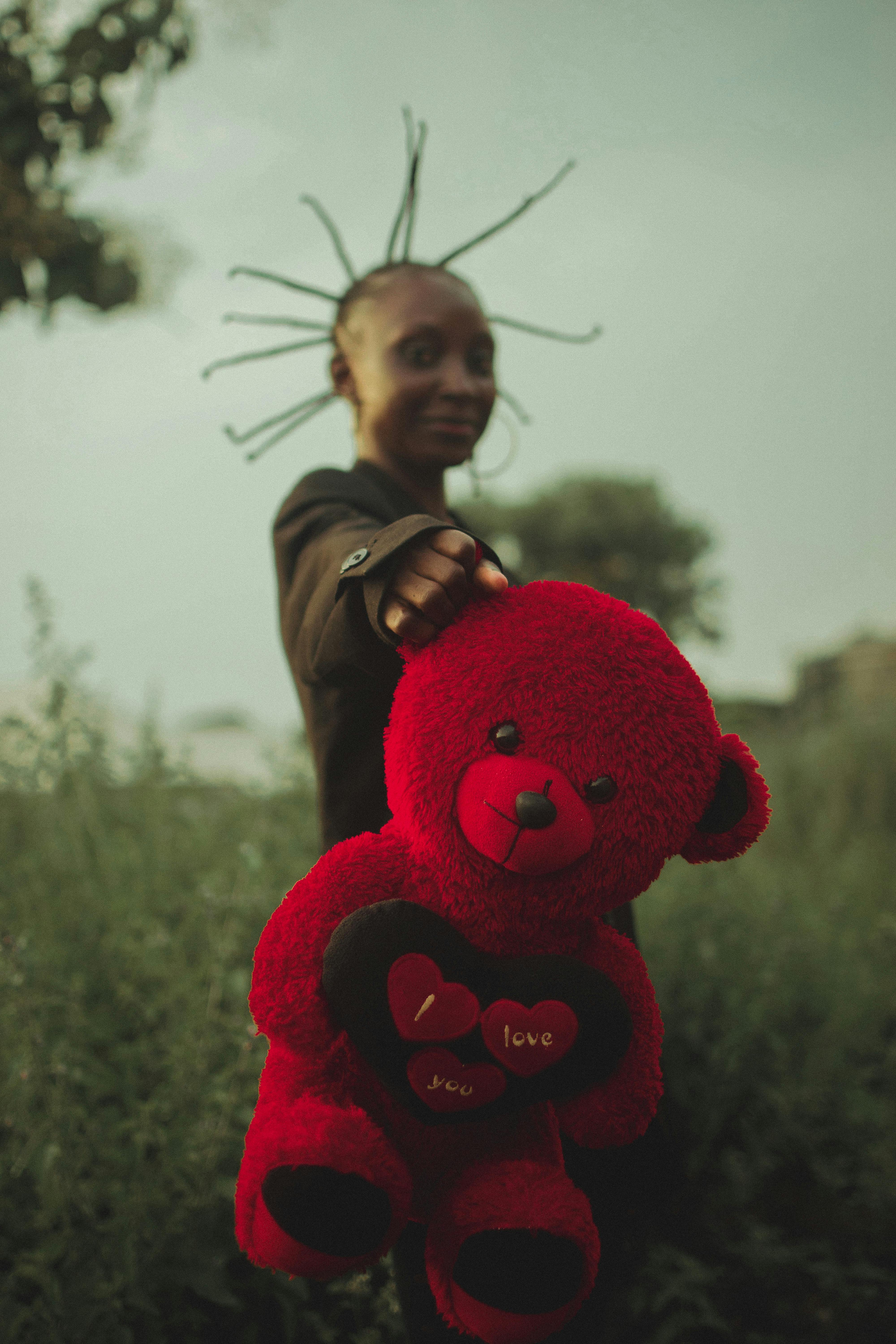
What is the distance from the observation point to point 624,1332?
1796 mm

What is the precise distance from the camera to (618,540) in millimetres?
15867

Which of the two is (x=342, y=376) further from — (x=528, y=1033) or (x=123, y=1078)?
(x=123, y=1078)

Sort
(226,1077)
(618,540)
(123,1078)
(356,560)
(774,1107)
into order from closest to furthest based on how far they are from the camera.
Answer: (356,560) → (226,1077) → (123,1078) → (774,1107) → (618,540)

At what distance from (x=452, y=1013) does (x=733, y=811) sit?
0.33m

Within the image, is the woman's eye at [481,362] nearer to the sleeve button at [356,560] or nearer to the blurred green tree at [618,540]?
the sleeve button at [356,560]

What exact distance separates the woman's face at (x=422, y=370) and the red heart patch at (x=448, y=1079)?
33.7 inches

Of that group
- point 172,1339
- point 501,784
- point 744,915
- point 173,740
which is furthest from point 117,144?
point 744,915

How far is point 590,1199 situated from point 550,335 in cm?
139

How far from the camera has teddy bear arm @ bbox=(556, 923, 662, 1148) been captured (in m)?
0.78

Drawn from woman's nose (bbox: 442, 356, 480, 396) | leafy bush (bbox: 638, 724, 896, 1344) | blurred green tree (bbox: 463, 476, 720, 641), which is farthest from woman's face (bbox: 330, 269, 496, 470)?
blurred green tree (bbox: 463, 476, 720, 641)

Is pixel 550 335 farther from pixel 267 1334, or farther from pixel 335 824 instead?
pixel 267 1334

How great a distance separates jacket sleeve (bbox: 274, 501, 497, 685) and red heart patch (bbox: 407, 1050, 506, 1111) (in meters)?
0.36

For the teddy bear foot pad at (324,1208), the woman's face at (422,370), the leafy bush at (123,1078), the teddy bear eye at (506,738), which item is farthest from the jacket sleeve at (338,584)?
the leafy bush at (123,1078)

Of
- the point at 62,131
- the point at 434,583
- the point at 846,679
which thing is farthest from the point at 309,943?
the point at 846,679
